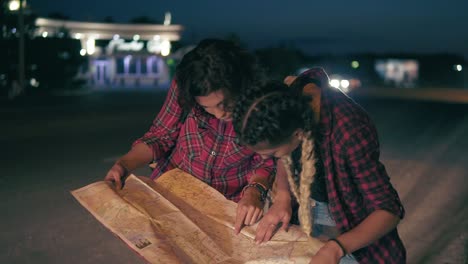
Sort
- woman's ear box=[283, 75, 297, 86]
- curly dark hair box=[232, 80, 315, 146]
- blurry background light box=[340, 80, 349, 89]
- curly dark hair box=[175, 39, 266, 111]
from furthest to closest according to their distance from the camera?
blurry background light box=[340, 80, 349, 89], curly dark hair box=[175, 39, 266, 111], woman's ear box=[283, 75, 297, 86], curly dark hair box=[232, 80, 315, 146]

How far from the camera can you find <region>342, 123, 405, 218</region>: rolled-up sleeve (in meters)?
1.80

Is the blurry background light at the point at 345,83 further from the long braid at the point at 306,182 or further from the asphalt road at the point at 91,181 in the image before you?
the long braid at the point at 306,182

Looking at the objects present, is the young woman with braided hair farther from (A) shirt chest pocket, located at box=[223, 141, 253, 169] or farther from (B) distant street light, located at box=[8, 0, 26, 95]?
(B) distant street light, located at box=[8, 0, 26, 95]

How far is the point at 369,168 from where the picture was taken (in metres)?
1.82

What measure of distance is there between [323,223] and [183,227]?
1.70ft

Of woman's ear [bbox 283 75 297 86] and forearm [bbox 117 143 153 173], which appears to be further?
forearm [bbox 117 143 153 173]

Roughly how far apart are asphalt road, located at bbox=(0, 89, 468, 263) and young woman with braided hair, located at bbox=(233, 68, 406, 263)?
2.91 metres

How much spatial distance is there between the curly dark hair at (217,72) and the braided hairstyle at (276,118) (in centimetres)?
38

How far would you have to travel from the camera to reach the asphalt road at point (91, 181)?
4934 mm

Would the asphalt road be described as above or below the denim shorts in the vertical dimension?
below

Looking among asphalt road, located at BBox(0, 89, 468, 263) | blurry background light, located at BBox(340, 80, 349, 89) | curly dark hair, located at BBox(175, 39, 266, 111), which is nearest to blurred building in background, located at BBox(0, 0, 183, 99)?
blurry background light, located at BBox(340, 80, 349, 89)

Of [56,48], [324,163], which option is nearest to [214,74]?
[324,163]

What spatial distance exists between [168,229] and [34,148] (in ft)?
32.2

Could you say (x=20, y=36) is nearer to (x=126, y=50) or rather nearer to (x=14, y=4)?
(x=14, y=4)
